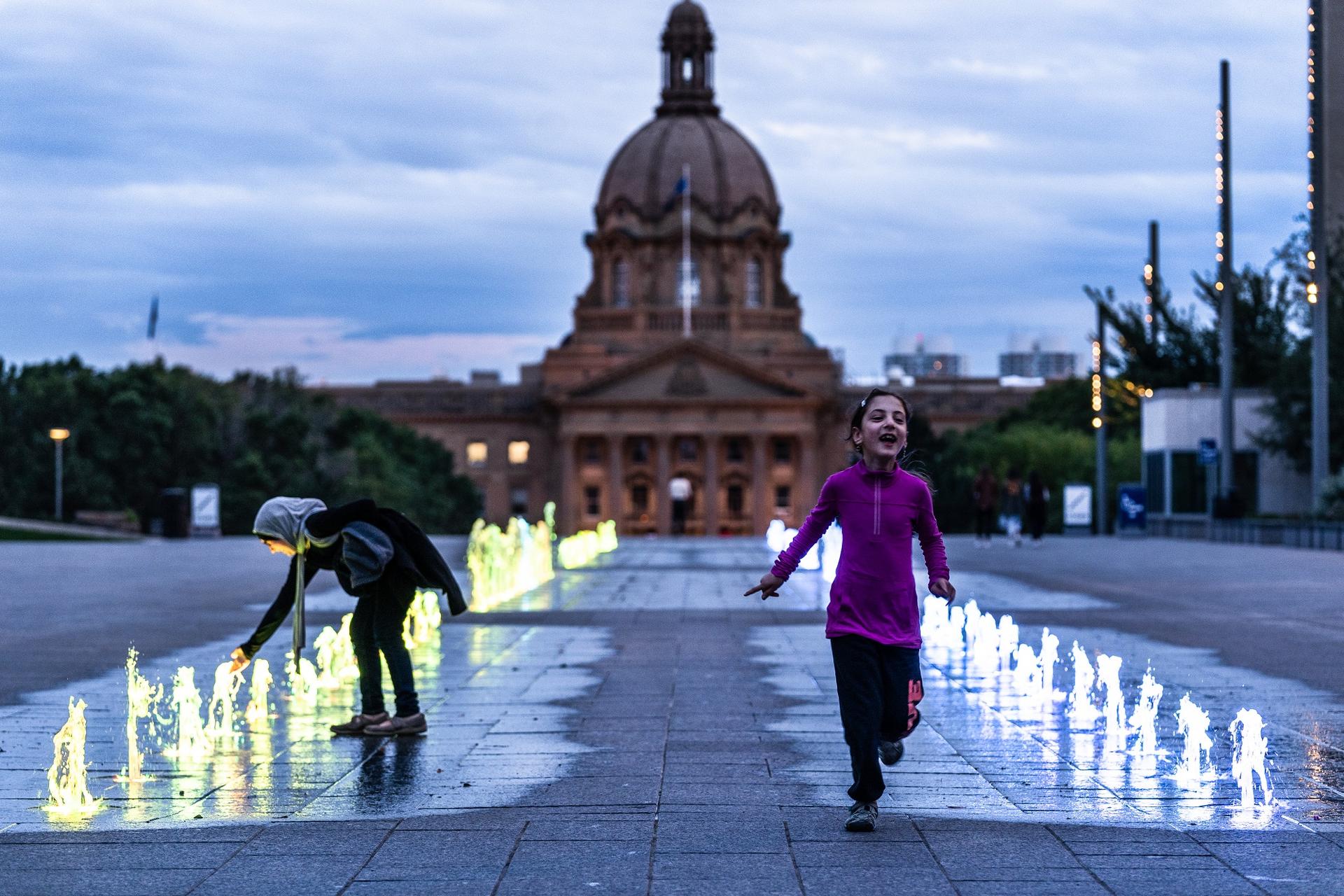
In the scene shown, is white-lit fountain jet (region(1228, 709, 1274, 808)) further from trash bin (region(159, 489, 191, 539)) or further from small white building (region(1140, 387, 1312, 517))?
trash bin (region(159, 489, 191, 539))

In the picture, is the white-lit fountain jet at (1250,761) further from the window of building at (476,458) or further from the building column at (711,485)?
the window of building at (476,458)

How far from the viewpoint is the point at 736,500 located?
139 metres

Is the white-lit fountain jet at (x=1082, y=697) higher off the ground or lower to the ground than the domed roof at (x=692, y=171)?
lower

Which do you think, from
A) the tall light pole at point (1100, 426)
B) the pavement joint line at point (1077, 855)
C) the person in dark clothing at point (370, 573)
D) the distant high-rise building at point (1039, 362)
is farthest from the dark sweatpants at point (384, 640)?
the distant high-rise building at point (1039, 362)

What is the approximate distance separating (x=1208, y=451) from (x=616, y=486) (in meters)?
82.2

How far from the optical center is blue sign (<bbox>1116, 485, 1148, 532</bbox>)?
59.6 meters

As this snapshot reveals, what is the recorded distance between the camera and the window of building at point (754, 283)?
5684 inches

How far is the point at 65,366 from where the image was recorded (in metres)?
102

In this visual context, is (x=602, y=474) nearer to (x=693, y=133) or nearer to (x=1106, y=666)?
(x=693, y=133)

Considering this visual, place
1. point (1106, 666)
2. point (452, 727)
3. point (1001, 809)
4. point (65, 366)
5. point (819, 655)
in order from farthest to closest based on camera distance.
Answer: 1. point (65, 366)
2. point (819, 655)
3. point (1106, 666)
4. point (452, 727)
5. point (1001, 809)

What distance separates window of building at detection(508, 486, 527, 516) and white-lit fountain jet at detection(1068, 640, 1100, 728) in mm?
128862

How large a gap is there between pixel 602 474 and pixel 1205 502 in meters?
81.1

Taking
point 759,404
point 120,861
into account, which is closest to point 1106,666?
point 120,861

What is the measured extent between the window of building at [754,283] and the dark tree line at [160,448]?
2098 inches
